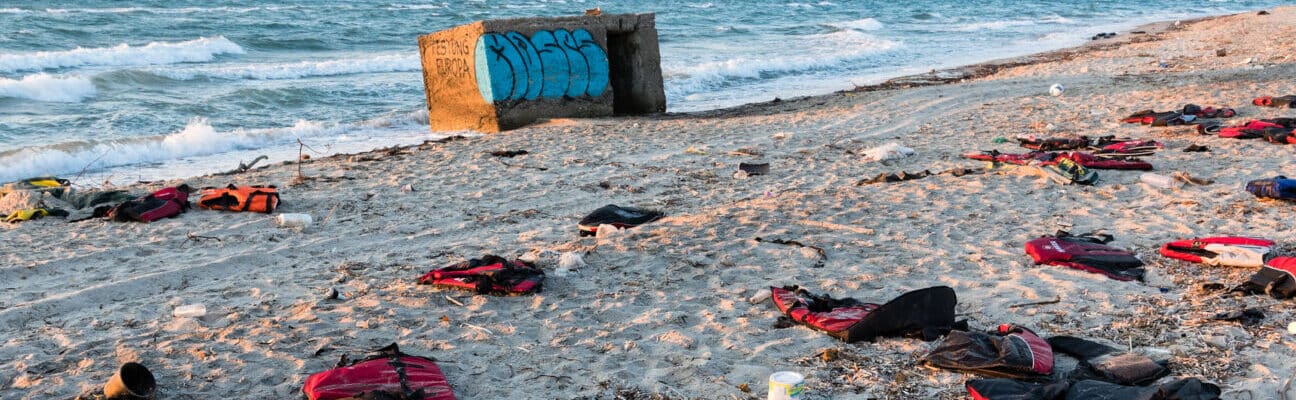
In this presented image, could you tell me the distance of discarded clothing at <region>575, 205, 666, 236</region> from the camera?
6559 millimetres

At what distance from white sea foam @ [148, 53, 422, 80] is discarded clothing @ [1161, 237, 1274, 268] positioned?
16644mm

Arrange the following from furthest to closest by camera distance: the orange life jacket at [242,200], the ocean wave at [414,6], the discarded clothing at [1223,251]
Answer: the ocean wave at [414,6] → the orange life jacket at [242,200] → the discarded clothing at [1223,251]

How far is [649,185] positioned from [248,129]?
7.25 metres

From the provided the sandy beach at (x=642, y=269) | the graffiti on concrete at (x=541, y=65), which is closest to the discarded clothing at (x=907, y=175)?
the sandy beach at (x=642, y=269)

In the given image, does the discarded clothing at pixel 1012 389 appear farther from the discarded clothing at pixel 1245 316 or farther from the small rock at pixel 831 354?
the discarded clothing at pixel 1245 316

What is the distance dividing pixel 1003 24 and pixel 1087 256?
29.4 m

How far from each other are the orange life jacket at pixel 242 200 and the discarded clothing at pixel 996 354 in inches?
204

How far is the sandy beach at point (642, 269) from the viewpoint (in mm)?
4074

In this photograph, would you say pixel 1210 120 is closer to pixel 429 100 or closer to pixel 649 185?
pixel 649 185

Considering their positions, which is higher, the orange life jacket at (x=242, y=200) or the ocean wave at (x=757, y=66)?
the orange life jacket at (x=242, y=200)

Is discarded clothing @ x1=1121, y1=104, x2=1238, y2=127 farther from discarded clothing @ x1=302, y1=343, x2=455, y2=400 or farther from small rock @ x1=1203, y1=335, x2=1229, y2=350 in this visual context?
discarded clothing @ x1=302, y1=343, x2=455, y2=400

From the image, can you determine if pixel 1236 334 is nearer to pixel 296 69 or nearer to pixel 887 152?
pixel 887 152

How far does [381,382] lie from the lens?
3730mm

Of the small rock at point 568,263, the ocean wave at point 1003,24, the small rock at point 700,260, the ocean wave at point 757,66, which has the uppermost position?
the small rock at point 568,263
